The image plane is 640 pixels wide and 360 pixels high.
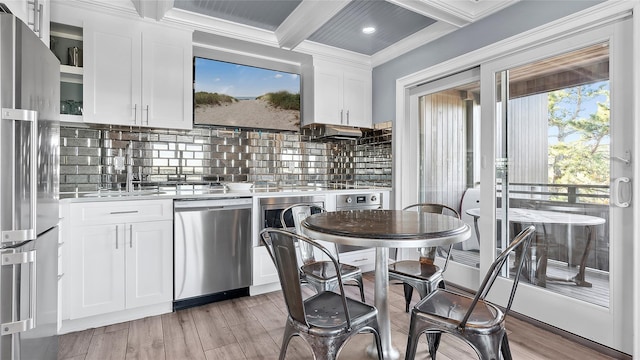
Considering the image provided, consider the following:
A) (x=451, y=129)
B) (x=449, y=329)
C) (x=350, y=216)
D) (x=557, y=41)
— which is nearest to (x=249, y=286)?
(x=350, y=216)

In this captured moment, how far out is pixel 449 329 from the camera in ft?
4.55

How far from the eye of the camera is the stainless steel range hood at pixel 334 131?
12.4ft

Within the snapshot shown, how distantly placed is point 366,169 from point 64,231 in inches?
123

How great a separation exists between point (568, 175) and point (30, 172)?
309cm

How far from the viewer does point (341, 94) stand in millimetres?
3867

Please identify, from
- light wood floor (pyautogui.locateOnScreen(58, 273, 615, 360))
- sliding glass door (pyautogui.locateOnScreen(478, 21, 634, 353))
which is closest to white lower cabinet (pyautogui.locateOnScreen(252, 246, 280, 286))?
light wood floor (pyautogui.locateOnScreen(58, 273, 615, 360))

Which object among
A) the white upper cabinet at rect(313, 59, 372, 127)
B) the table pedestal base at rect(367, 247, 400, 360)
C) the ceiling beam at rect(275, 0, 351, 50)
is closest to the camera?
the table pedestal base at rect(367, 247, 400, 360)

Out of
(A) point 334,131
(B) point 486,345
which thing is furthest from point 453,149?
(B) point 486,345

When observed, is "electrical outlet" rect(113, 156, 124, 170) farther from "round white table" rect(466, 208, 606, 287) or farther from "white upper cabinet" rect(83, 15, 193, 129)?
"round white table" rect(466, 208, 606, 287)

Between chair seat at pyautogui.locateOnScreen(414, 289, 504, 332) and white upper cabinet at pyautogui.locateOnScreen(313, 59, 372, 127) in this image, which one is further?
white upper cabinet at pyautogui.locateOnScreen(313, 59, 372, 127)

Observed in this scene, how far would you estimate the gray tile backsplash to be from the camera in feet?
9.50

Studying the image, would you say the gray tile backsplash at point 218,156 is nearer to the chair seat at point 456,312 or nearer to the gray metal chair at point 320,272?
the gray metal chair at point 320,272

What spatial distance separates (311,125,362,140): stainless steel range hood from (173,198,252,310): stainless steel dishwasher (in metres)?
1.35

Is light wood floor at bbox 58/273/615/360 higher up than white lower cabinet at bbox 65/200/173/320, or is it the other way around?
white lower cabinet at bbox 65/200/173/320
